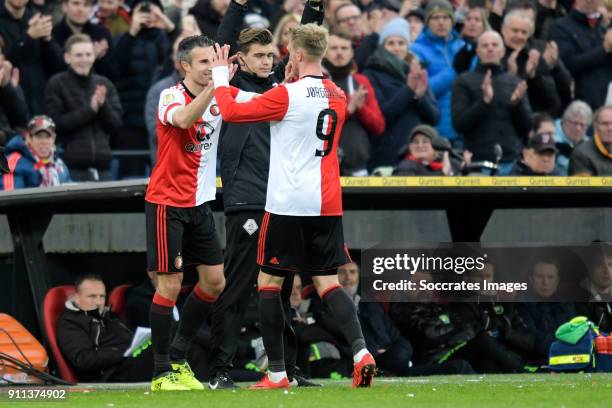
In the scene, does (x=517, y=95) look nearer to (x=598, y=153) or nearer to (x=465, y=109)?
(x=465, y=109)

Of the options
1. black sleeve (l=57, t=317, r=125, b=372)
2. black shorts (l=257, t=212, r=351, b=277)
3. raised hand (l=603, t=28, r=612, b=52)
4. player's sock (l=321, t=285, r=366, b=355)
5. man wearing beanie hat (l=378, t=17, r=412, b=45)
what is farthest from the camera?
raised hand (l=603, t=28, r=612, b=52)

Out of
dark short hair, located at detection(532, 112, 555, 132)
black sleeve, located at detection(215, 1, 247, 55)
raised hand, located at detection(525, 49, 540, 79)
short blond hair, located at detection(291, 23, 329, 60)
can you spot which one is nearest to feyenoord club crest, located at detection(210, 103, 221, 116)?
black sleeve, located at detection(215, 1, 247, 55)

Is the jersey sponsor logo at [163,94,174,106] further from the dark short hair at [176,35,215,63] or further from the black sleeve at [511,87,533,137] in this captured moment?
the black sleeve at [511,87,533,137]

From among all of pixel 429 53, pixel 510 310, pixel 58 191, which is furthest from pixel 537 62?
pixel 58 191

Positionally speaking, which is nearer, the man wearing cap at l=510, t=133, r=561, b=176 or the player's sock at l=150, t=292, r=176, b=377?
the player's sock at l=150, t=292, r=176, b=377

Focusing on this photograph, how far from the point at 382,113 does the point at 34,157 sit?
3.61 m

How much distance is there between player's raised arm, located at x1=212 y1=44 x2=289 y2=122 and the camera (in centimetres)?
841

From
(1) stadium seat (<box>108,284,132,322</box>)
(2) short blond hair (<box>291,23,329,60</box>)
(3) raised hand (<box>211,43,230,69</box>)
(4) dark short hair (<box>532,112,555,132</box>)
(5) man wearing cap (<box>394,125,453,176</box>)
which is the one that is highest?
(2) short blond hair (<box>291,23,329,60</box>)

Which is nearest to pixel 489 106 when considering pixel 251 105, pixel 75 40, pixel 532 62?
pixel 532 62

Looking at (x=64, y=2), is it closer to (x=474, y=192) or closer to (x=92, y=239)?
(x=92, y=239)

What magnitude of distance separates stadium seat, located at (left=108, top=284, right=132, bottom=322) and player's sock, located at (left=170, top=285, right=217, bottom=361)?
279 centimetres

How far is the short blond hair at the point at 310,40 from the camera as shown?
27.9 ft

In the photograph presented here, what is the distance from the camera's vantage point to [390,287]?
12.2m

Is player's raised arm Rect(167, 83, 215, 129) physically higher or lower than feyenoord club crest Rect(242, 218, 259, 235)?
higher
